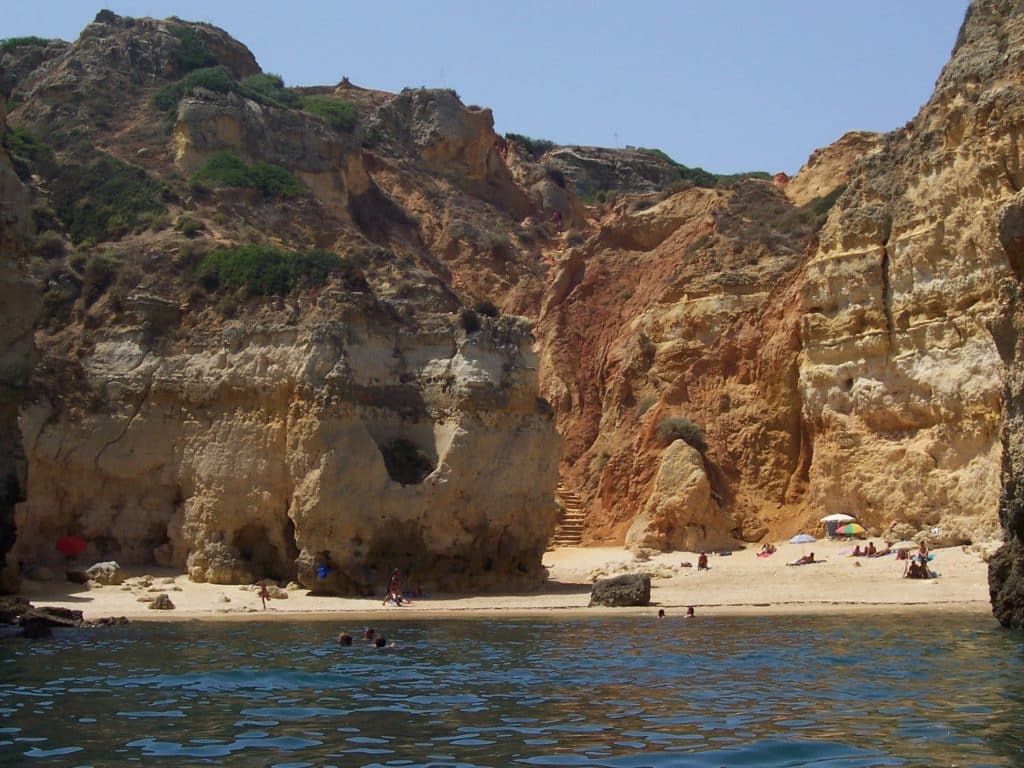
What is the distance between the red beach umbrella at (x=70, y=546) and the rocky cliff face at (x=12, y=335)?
462cm

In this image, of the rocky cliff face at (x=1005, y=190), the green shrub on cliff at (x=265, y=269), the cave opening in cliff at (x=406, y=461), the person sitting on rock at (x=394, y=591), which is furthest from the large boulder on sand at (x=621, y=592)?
the green shrub on cliff at (x=265, y=269)

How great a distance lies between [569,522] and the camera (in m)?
41.7

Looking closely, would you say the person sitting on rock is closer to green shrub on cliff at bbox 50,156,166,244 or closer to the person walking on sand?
the person walking on sand

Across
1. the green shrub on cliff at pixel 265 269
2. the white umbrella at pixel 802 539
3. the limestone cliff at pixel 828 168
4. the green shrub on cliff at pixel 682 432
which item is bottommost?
the white umbrella at pixel 802 539

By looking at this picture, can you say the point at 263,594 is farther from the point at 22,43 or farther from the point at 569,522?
the point at 22,43

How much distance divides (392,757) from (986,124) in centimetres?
2554

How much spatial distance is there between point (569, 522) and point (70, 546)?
56.5ft

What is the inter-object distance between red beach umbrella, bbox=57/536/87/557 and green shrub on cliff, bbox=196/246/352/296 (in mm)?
7135

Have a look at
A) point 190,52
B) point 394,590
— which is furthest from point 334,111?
point 394,590

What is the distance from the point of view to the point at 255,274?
31.8 meters

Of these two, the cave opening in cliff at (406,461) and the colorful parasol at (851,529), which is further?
the colorful parasol at (851,529)

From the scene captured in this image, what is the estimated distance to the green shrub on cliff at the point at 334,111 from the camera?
62.2 m

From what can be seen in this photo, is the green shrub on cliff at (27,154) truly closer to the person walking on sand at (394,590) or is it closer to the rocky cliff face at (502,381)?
the rocky cliff face at (502,381)

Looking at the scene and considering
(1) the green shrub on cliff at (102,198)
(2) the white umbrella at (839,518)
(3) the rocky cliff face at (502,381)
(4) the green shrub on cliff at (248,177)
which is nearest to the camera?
(3) the rocky cliff face at (502,381)
